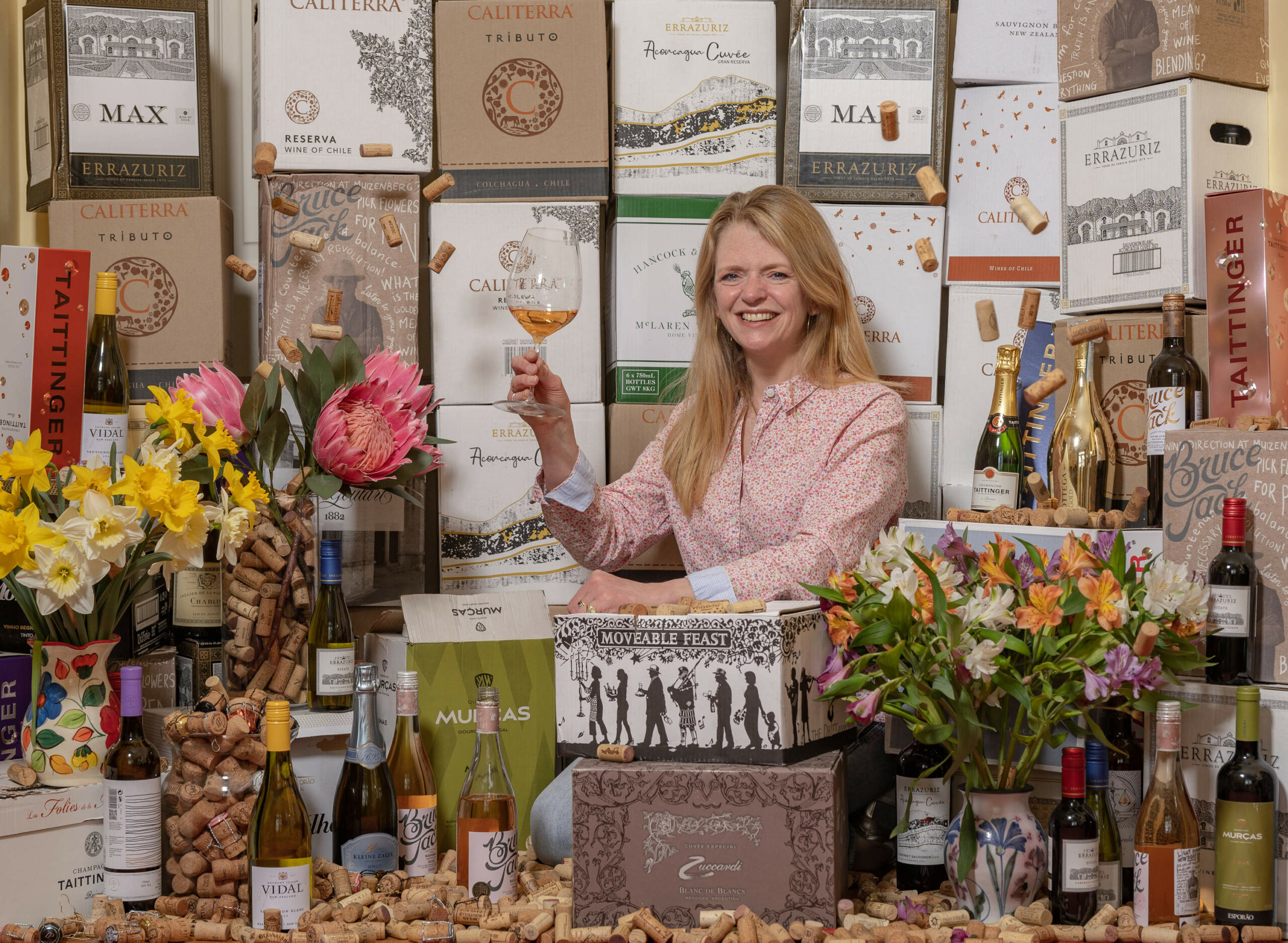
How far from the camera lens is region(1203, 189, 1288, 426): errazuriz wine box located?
1701 mm

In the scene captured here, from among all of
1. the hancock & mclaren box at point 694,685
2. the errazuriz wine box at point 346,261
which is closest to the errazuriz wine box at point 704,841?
the hancock & mclaren box at point 694,685

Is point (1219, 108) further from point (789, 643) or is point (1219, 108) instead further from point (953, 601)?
point (789, 643)

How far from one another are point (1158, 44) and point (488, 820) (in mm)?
1567

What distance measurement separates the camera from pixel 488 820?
155cm

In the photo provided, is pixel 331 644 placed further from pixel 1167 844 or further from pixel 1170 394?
pixel 1170 394

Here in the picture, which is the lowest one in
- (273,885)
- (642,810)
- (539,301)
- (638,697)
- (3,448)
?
(273,885)

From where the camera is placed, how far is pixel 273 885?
4.78 feet

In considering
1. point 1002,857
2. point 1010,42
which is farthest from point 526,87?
point 1002,857

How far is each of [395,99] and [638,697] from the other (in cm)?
132

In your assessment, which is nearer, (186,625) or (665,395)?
(186,625)

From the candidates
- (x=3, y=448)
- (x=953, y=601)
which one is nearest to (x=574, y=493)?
(x=953, y=601)

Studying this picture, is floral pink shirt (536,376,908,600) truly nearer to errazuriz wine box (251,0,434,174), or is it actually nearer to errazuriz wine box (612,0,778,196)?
errazuriz wine box (612,0,778,196)

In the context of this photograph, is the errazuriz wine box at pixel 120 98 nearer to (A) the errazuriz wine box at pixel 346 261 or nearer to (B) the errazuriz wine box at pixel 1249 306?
(A) the errazuriz wine box at pixel 346 261

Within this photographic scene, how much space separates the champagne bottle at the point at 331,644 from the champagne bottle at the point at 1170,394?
123 centimetres
